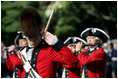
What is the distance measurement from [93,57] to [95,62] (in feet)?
0.34

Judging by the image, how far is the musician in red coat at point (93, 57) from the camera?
654 centimetres

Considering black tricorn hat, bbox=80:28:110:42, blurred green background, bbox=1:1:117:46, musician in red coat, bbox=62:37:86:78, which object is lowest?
musician in red coat, bbox=62:37:86:78

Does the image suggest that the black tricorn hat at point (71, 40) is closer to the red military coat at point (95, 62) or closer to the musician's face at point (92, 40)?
the musician's face at point (92, 40)

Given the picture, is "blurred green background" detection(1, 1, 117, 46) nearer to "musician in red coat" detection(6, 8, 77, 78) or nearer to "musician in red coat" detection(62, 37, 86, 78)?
"musician in red coat" detection(62, 37, 86, 78)

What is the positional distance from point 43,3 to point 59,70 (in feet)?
56.7

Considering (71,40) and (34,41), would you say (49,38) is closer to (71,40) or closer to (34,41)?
(34,41)

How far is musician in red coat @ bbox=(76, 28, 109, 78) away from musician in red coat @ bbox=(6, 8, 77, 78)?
1.90m

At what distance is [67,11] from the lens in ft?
65.5

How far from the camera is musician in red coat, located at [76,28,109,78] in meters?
6.54

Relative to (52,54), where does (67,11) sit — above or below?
above

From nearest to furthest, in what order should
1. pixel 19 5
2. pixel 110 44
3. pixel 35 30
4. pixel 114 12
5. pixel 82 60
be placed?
pixel 35 30
pixel 82 60
pixel 110 44
pixel 114 12
pixel 19 5

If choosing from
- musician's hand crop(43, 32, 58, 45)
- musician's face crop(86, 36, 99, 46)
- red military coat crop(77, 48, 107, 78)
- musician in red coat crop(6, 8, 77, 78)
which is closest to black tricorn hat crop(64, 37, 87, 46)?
musician's face crop(86, 36, 99, 46)

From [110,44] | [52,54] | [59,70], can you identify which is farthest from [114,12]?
[52,54]

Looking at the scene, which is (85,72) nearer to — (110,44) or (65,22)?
(110,44)
